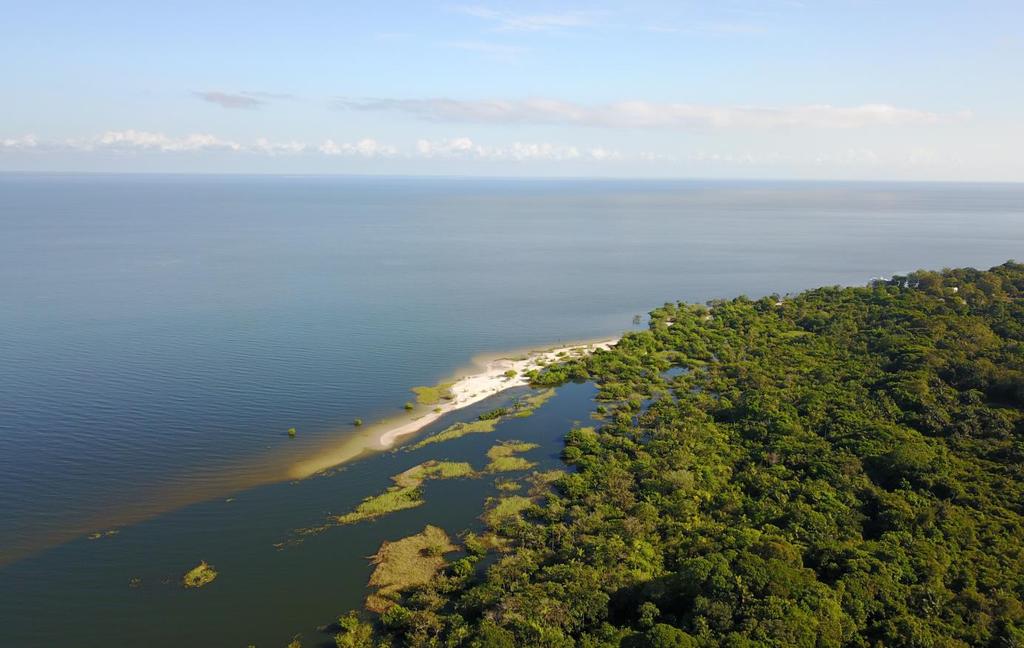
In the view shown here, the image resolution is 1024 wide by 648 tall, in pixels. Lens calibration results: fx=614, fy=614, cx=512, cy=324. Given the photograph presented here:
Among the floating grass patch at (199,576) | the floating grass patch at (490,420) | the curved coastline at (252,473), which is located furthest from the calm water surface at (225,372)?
the floating grass patch at (490,420)

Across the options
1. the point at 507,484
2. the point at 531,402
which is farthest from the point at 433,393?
the point at 507,484

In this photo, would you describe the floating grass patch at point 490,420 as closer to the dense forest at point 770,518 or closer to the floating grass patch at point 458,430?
the floating grass patch at point 458,430

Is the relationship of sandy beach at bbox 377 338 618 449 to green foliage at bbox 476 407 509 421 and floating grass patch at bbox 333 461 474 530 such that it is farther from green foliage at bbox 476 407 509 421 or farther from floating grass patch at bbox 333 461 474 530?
floating grass patch at bbox 333 461 474 530

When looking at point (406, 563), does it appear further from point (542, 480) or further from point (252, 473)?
point (252, 473)

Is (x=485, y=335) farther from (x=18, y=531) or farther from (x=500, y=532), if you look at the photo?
(x=18, y=531)

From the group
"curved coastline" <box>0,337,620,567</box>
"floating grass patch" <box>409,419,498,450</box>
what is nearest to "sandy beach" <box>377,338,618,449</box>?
"curved coastline" <box>0,337,620,567</box>

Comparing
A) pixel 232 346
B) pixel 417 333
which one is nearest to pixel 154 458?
pixel 232 346
